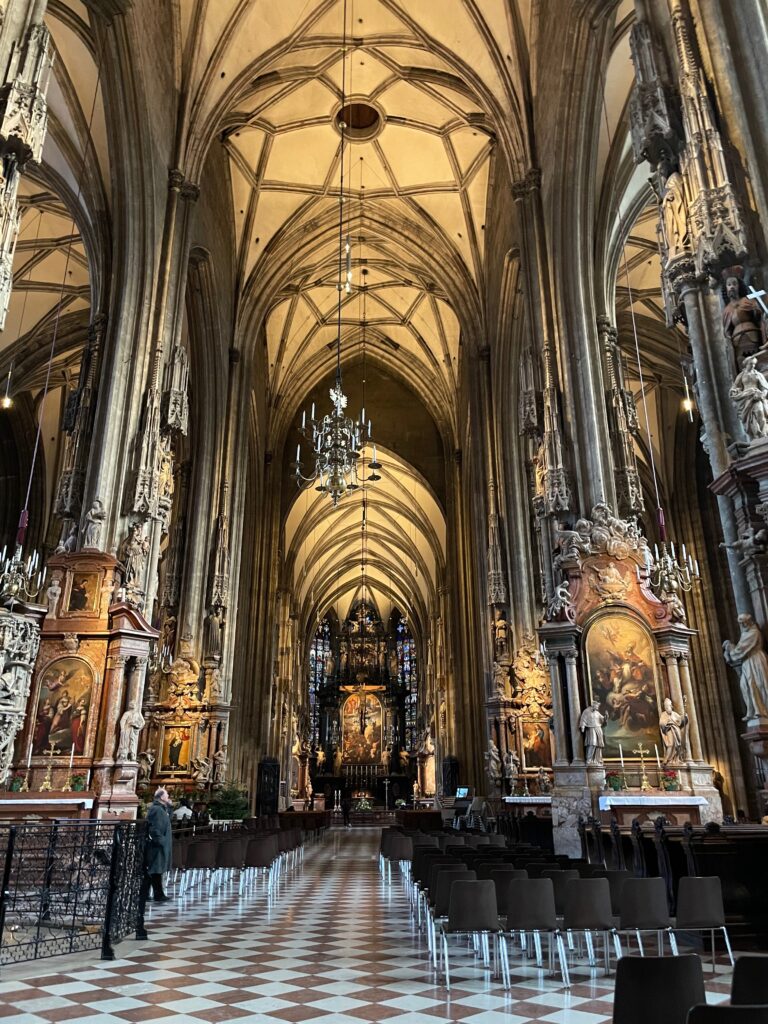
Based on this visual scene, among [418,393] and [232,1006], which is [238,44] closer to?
[418,393]

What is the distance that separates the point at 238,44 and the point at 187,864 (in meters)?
17.0

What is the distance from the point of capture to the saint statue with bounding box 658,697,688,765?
10.7 meters

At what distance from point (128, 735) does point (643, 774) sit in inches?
302

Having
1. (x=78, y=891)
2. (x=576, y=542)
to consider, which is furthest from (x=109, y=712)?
(x=576, y=542)

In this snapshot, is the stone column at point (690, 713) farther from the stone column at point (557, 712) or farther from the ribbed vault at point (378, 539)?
the ribbed vault at point (378, 539)

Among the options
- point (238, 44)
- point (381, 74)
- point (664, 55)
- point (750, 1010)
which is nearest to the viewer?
point (750, 1010)

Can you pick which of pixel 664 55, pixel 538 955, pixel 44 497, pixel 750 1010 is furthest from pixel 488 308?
pixel 750 1010

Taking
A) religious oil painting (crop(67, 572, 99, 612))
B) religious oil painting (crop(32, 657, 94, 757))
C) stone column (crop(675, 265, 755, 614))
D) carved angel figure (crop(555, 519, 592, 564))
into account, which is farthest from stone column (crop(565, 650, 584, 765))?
religious oil painting (crop(67, 572, 99, 612))

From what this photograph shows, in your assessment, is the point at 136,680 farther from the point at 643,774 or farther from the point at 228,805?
the point at 643,774

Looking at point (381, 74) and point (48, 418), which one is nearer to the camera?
point (381, 74)

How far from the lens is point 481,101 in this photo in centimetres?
1739

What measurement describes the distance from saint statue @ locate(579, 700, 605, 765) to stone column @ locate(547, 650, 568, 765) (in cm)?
38

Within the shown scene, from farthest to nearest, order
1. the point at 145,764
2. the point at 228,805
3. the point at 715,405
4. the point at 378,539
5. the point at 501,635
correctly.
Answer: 1. the point at 378,539
2. the point at 501,635
3. the point at 228,805
4. the point at 145,764
5. the point at 715,405

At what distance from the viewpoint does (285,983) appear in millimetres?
4816
